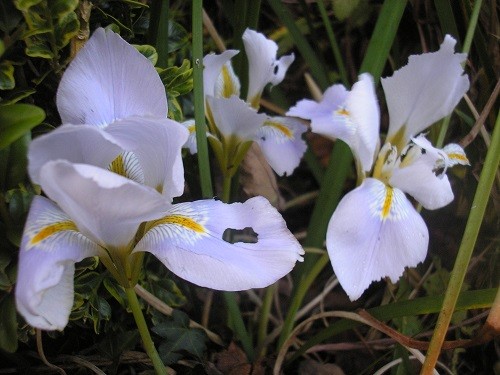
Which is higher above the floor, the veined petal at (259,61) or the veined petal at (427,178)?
the veined petal at (259,61)

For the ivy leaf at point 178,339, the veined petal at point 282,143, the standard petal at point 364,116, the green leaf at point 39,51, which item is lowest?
the ivy leaf at point 178,339

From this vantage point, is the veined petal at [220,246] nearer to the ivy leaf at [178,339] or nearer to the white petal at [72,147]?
the white petal at [72,147]

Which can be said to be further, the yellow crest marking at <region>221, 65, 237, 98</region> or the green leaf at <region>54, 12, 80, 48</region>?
the yellow crest marking at <region>221, 65, 237, 98</region>

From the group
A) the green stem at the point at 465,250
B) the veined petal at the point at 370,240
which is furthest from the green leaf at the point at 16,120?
the green stem at the point at 465,250

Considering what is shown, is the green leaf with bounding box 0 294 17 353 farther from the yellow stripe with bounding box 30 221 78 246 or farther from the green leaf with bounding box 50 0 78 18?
the green leaf with bounding box 50 0 78 18

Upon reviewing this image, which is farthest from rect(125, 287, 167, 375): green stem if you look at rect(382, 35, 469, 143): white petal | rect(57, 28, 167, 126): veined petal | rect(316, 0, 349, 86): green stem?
rect(316, 0, 349, 86): green stem
